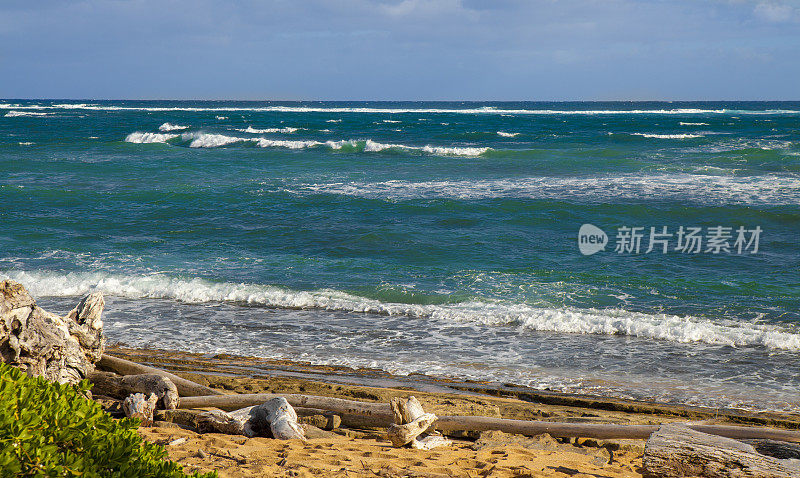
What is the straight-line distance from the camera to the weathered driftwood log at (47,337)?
5.51 metres

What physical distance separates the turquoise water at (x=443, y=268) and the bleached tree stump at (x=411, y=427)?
2.47m

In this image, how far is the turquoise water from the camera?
8.58 meters

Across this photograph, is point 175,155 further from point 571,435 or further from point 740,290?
point 571,435

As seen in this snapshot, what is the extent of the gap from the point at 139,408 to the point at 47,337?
1061mm

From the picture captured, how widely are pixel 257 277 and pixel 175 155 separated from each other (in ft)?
80.9

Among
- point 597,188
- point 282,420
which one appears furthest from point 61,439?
point 597,188

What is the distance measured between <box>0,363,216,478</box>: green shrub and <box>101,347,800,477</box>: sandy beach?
66.5 inches

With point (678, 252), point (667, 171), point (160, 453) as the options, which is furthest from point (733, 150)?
point (160, 453)

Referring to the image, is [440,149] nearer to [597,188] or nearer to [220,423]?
[597,188]

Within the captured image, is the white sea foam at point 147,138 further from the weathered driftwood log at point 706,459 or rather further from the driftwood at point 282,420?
the weathered driftwood log at point 706,459

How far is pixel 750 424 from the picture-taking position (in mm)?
6438

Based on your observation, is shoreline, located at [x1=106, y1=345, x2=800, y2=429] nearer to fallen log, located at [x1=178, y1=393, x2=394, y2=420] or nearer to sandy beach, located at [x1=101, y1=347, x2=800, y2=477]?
sandy beach, located at [x1=101, y1=347, x2=800, y2=477]

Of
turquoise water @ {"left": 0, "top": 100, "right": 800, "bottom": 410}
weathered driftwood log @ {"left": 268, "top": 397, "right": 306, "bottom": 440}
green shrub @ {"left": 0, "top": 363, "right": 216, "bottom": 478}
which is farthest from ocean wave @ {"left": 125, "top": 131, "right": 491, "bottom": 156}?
green shrub @ {"left": 0, "top": 363, "right": 216, "bottom": 478}

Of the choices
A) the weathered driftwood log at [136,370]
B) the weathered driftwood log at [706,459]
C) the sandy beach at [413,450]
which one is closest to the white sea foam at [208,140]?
the sandy beach at [413,450]
